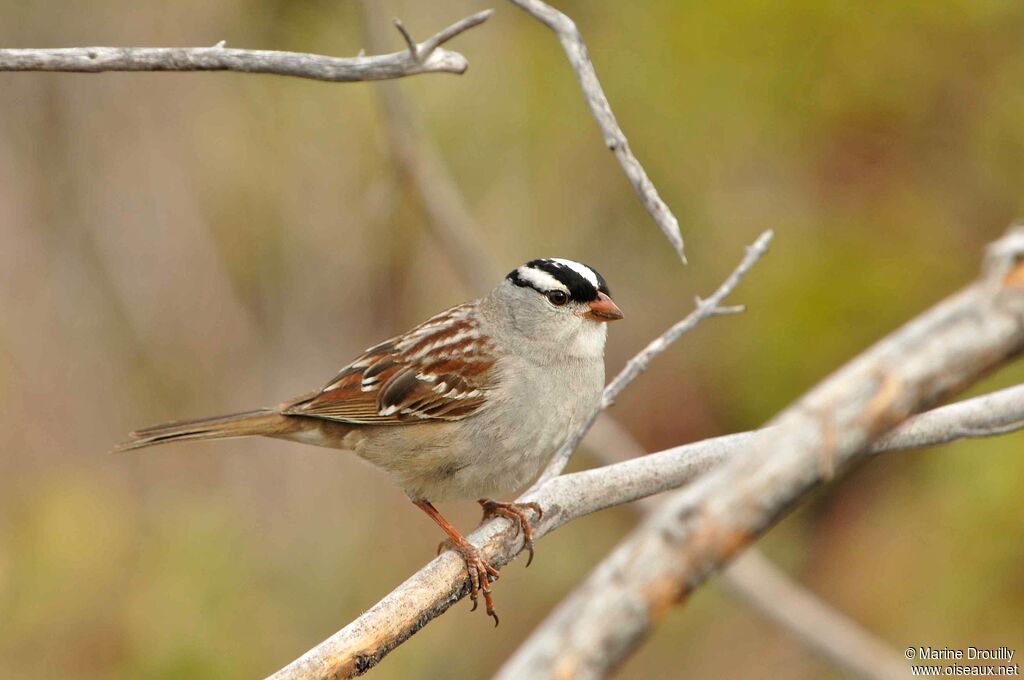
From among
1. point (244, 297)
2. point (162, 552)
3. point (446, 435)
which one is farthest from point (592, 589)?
point (244, 297)

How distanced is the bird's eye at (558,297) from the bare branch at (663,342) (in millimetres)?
453

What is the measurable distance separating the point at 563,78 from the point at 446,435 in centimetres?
381

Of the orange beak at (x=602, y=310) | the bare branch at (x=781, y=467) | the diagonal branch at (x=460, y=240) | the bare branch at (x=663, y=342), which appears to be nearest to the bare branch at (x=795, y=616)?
the diagonal branch at (x=460, y=240)

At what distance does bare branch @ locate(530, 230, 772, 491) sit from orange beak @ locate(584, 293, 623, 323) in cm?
30

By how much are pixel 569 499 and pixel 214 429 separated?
1418 millimetres

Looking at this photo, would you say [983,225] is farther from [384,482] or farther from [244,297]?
[244,297]

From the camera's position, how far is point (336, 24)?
7188 mm

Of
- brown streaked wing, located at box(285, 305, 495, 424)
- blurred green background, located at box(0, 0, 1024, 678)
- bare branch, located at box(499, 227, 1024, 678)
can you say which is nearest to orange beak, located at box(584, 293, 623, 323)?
brown streaked wing, located at box(285, 305, 495, 424)

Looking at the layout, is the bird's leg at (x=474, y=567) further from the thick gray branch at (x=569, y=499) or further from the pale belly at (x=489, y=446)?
the pale belly at (x=489, y=446)

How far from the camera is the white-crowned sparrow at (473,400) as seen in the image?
4.03 m

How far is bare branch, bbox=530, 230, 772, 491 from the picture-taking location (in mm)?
3656

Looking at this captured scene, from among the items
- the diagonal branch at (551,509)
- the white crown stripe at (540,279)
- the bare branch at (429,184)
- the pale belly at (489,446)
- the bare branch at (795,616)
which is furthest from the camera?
the bare branch at (429,184)

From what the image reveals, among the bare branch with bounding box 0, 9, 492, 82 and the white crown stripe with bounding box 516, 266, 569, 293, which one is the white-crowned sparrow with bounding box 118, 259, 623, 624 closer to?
the white crown stripe with bounding box 516, 266, 569, 293

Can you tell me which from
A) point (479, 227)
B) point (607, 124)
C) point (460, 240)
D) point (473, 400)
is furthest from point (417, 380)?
point (479, 227)
